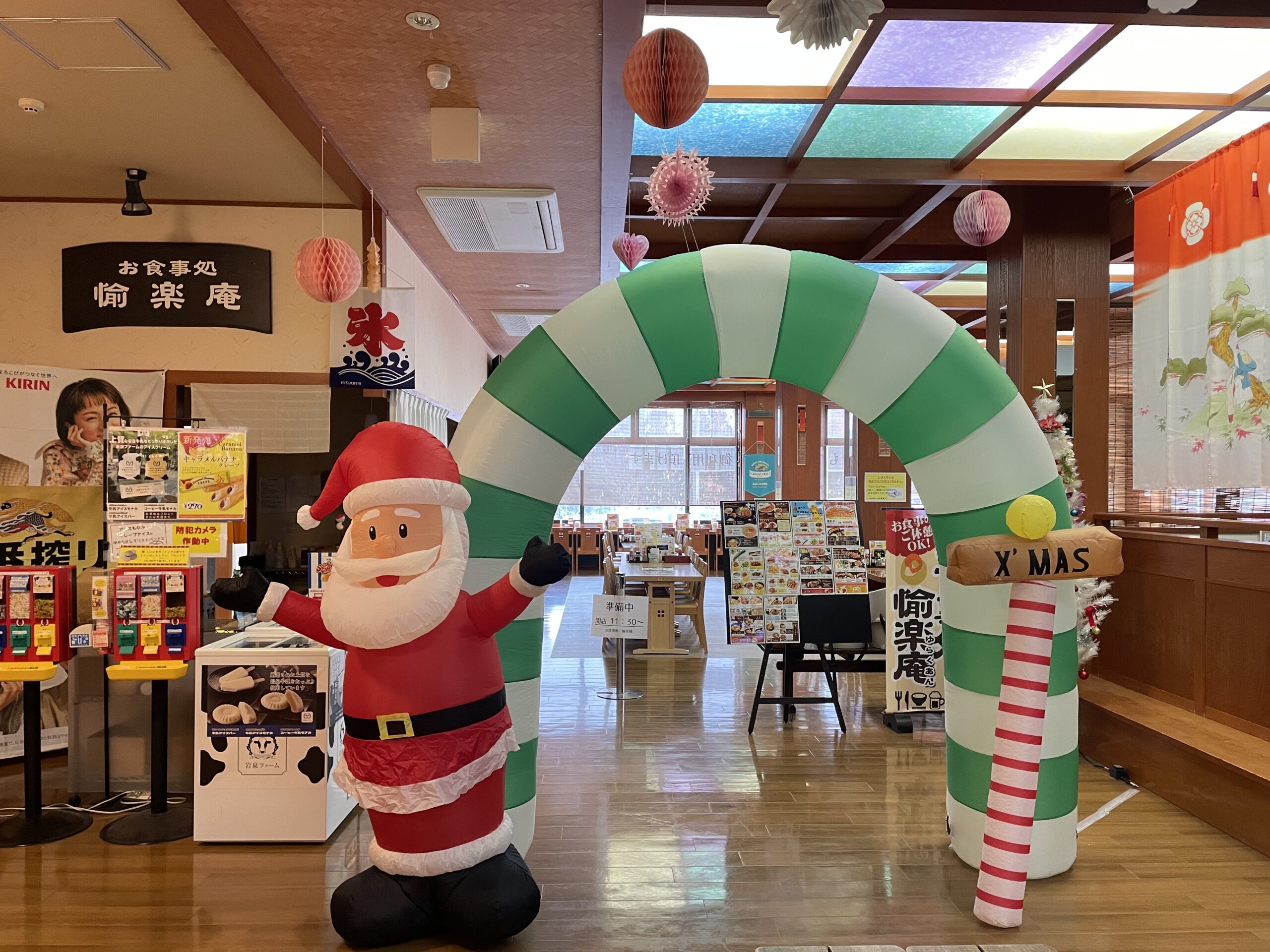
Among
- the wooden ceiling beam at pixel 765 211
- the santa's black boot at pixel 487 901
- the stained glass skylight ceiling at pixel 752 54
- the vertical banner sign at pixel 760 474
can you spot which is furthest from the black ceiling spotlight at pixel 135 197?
the vertical banner sign at pixel 760 474

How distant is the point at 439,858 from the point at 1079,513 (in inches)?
152

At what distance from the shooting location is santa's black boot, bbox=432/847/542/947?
7.67 ft

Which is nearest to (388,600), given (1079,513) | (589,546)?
(1079,513)

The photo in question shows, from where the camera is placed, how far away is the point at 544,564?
227cm

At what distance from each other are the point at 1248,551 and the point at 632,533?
24.8 ft

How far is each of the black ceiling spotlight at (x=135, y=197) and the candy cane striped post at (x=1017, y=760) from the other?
4.38 m

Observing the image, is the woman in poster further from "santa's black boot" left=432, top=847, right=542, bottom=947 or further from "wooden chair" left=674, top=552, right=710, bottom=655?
"wooden chair" left=674, top=552, right=710, bottom=655

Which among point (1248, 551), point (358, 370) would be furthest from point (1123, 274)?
point (358, 370)

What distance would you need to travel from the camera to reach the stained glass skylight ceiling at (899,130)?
13.5 ft

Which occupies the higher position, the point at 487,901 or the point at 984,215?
the point at 984,215

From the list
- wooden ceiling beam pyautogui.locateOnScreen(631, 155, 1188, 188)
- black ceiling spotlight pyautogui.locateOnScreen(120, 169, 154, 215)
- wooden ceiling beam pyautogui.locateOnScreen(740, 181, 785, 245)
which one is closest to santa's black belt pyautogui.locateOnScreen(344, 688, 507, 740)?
black ceiling spotlight pyautogui.locateOnScreen(120, 169, 154, 215)

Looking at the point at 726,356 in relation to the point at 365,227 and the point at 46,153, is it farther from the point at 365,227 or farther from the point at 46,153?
the point at 46,153

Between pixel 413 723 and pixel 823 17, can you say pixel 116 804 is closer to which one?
pixel 413 723

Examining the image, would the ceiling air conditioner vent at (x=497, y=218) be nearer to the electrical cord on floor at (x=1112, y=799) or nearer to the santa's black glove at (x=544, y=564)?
the santa's black glove at (x=544, y=564)
